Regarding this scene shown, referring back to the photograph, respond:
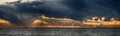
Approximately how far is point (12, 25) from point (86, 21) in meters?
5.14

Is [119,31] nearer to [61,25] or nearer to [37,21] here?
[61,25]

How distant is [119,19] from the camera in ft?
72.5

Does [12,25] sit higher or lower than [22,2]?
lower

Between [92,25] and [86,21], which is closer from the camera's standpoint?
[86,21]

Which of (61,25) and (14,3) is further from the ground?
(14,3)

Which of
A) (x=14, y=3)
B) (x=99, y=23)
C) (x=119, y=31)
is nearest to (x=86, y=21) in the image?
(x=99, y=23)

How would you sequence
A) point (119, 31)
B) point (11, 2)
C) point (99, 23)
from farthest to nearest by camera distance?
point (119, 31) → point (99, 23) → point (11, 2)

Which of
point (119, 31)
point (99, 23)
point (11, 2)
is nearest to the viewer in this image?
point (11, 2)

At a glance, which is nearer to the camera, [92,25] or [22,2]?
[22,2]

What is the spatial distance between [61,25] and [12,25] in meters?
3.44

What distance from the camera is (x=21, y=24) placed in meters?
22.1

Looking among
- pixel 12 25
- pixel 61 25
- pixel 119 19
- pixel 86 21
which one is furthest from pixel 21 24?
pixel 119 19

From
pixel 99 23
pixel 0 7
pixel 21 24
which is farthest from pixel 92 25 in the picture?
pixel 0 7

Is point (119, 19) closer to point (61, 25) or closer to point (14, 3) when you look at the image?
point (61, 25)
